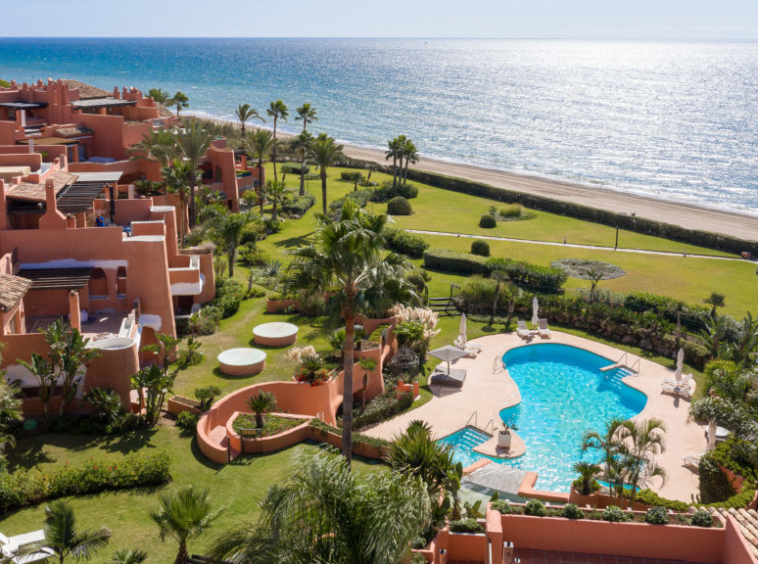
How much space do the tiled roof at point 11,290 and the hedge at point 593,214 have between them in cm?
4366

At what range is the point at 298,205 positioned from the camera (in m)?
56.3

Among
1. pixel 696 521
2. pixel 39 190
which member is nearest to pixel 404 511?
pixel 696 521

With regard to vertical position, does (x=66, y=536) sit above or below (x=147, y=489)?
above

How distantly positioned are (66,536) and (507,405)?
1856cm

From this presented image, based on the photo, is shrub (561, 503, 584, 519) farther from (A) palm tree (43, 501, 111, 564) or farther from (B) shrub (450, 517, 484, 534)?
(A) palm tree (43, 501, 111, 564)

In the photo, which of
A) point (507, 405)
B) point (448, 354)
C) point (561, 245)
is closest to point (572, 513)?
point (507, 405)

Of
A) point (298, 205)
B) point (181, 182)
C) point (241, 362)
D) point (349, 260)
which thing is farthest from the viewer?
point (298, 205)

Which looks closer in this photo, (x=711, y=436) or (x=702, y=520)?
(x=702, y=520)

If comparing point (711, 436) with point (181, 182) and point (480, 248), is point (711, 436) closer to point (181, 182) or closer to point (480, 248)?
point (480, 248)

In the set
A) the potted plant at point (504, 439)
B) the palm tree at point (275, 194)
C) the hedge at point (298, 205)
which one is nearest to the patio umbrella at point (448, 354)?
the potted plant at point (504, 439)

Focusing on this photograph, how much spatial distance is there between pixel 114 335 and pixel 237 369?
461 centimetres

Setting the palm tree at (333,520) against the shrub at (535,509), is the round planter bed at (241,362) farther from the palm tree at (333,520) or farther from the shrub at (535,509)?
the palm tree at (333,520)

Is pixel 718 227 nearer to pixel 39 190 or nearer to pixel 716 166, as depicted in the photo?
pixel 716 166

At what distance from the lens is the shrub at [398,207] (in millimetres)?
60312
